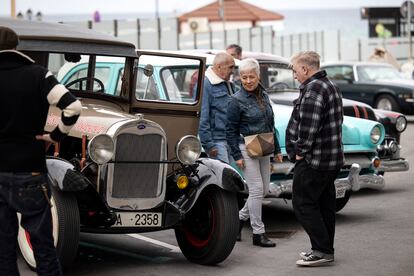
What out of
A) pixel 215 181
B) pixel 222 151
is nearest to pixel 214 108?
pixel 222 151

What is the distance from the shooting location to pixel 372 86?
76.0 ft

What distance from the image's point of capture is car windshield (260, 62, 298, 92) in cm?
1305

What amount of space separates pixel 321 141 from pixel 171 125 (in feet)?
5.42

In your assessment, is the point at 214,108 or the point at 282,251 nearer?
the point at 282,251

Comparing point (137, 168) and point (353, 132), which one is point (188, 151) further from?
point (353, 132)

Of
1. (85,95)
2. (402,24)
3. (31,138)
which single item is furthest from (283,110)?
(402,24)

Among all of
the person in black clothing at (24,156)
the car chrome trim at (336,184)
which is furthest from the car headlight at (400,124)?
the person in black clothing at (24,156)

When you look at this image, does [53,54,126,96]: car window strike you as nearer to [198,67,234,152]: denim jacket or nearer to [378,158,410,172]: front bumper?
[198,67,234,152]: denim jacket

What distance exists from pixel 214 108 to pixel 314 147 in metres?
1.85

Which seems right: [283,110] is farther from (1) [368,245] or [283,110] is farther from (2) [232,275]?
(2) [232,275]

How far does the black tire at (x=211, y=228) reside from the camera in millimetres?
8648

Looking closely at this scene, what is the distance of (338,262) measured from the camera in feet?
28.9

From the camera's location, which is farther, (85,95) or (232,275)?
(85,95)

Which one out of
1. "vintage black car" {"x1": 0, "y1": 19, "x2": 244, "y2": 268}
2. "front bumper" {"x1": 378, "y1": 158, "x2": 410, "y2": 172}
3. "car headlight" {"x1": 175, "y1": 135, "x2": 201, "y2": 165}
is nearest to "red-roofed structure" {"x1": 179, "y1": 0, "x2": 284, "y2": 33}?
"front bumper" {"x1": 378, "y1": 158, "x2": 410, "y2": 172}
